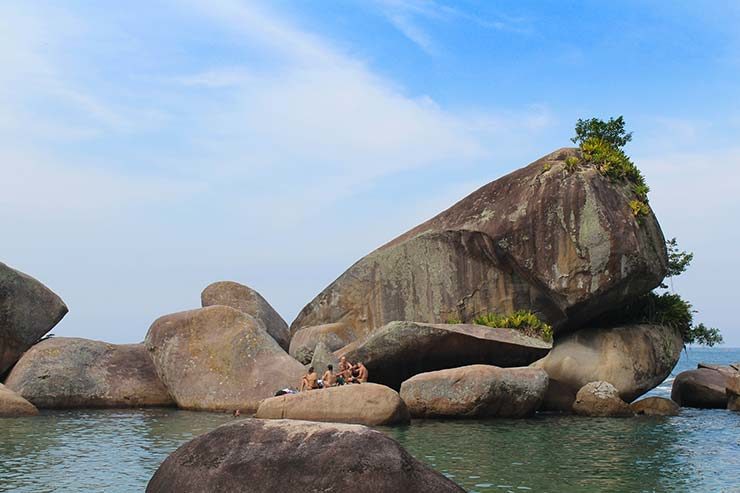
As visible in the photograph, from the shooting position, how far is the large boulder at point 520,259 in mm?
28141

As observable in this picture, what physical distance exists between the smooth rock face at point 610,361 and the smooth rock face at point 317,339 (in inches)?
290

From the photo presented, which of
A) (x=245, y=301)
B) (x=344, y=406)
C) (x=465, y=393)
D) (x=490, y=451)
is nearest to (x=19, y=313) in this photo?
(x=245, y=301)

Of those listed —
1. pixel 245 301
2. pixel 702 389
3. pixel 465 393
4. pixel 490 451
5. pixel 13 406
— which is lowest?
pixel 490 451

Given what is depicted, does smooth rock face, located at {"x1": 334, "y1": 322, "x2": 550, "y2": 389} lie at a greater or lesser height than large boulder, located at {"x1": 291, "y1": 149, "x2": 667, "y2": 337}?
lesser

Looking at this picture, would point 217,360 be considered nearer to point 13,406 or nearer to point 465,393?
point 13,406

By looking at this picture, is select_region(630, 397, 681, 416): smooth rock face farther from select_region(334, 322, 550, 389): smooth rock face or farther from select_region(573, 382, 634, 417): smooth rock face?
select_region(334, 322, 550, 389): smooth rock face

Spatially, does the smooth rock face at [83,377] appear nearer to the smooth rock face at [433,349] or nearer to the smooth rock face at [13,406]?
the smooth rock face at [13,406]

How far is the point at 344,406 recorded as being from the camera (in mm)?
20875

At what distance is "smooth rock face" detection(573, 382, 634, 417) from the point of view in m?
26.0

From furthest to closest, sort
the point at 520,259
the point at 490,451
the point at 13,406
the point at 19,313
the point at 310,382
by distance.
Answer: the point at 520,259, the point at 19,313, the point at 13,406, the point at 310,382, the point at 490,451

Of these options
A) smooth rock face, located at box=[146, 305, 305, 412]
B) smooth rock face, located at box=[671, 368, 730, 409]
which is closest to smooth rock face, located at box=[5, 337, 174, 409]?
smooth rock face, located at box=[146, 305, 305, 412]

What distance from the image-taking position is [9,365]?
29.4m

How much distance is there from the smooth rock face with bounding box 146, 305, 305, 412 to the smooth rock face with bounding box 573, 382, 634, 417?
8851mm

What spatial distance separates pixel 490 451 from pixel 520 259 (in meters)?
→ 12.3
